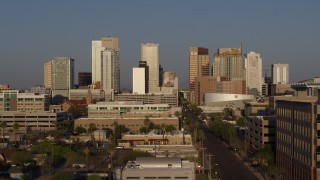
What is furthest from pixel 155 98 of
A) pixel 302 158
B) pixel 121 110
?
pixel 302 158

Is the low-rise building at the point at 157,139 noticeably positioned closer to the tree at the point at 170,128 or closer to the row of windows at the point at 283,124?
the tree at the point at 170,128

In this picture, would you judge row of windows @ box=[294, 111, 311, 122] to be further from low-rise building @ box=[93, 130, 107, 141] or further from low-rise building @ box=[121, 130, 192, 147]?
low-rise building @ box=[93, 130, 107, 141]

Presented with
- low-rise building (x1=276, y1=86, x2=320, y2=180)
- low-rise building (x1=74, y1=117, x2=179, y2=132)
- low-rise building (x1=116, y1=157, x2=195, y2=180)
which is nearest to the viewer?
low-rise building (x1=116, y1=157, x2=195, y2=180)

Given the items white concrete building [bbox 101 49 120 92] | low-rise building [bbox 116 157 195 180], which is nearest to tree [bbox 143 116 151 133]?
low-rise building [bbox 116 157 195 180]

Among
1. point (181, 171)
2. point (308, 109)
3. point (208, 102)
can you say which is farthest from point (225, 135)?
point (208, 102)

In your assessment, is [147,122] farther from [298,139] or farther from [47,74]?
[47,74]

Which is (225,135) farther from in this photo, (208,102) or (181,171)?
(208,102)
